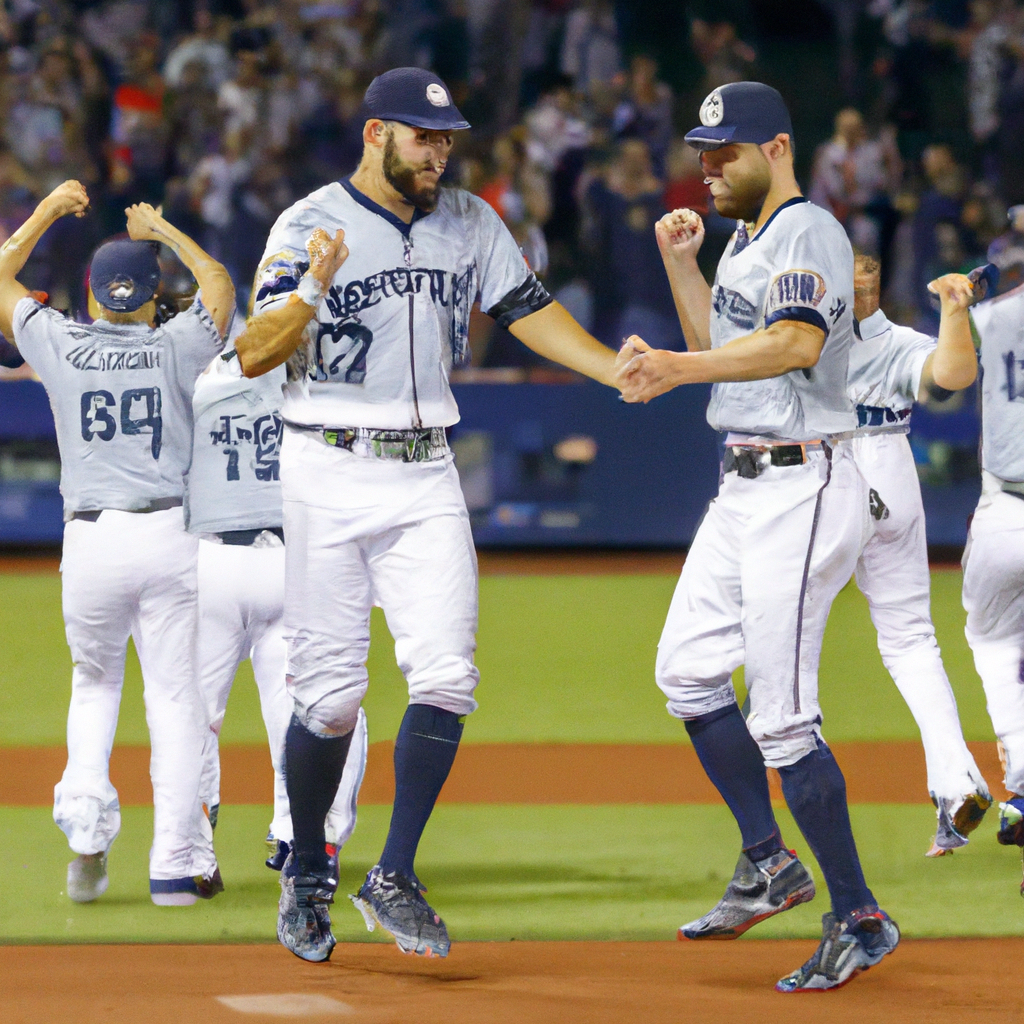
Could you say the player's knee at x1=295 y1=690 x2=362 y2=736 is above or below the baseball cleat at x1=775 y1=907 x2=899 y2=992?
above

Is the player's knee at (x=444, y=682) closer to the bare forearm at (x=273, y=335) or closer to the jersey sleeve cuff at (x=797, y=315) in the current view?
the bare forearm at (x=273, y=335)

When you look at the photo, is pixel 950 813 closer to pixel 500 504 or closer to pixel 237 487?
pixel 237 487

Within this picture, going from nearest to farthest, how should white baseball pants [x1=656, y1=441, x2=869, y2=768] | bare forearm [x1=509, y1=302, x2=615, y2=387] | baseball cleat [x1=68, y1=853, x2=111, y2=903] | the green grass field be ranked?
white baseball pants [x1=656, y1=441, x2=869, y2=768] → bare forearm [x1=509, y1=302, x2=615, y2=387] → the green grass field → baseball cleat [x1=68, y1=853, x2=111, y2=903]

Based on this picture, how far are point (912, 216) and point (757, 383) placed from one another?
11108 millimetres

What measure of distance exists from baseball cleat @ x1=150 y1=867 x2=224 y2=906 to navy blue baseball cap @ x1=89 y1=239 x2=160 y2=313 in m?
1.82

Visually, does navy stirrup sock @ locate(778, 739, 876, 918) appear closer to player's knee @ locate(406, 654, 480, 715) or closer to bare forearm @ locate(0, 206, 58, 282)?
player's knee @ locate(406, 654, 480, 715)

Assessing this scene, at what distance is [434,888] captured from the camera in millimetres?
5504

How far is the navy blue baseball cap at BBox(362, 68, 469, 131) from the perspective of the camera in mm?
4660

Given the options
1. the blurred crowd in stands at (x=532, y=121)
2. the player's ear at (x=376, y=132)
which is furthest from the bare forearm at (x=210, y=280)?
the blurred crowd in stands at (x=532, y=121)

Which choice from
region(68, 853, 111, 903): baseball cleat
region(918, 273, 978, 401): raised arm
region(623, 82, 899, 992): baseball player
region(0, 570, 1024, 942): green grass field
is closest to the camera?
region(623, 82, 899, 992): baseball player

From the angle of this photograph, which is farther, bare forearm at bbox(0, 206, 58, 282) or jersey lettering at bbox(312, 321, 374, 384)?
bare forearm at bbox(0, 206, 58, 282)

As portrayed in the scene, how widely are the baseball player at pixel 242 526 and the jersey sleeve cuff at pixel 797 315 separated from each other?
1920 mm

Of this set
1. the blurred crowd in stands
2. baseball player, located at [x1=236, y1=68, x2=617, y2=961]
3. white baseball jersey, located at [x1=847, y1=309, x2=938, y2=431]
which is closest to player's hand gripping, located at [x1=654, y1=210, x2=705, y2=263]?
baseball player, located at [x1=236, y1=68, x2=617, y2=961]

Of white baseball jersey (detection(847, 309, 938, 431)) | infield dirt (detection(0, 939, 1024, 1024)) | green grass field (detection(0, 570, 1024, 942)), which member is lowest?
green grass field (detection(0, 570, 1024, 942))
